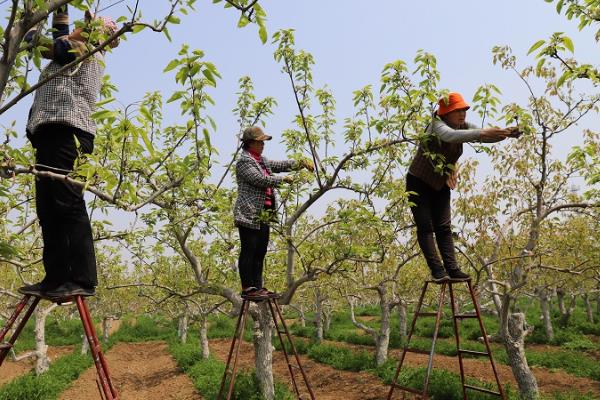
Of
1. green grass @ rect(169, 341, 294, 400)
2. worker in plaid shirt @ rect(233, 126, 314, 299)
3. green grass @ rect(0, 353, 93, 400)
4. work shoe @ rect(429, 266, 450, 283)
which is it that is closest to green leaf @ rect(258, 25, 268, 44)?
worker in plaid shirt @ rect(233, 126, 314, 299)

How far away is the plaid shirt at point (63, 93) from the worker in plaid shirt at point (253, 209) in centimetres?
207

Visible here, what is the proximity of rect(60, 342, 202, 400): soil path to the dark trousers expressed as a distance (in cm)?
873

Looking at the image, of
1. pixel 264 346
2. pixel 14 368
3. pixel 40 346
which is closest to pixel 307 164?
pixel 264 346

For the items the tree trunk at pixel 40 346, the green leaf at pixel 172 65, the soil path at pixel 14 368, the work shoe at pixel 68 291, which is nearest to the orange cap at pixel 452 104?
the green leaf at pixel 172 65

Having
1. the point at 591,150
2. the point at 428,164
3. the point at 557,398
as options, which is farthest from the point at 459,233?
the point at 557,398

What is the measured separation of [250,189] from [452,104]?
2475 millimetres

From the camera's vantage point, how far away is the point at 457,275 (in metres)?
4.87

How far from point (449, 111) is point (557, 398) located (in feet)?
27.7

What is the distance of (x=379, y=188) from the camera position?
6.37 m

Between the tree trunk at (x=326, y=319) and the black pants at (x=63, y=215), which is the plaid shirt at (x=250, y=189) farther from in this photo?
the tree trunk at (x=326, y=319)

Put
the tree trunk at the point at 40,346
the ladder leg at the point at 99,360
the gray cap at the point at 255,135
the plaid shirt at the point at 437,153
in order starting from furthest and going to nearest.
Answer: the tree trunk at the point at 40,346 < the gray cap at the point at 255,135 < the plaid shirt at the point at 437,153 < the ladder leg at the point at 99,360

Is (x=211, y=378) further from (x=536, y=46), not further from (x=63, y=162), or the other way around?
(x=536, y=46)

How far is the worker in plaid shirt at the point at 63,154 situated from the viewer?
9.70 feet

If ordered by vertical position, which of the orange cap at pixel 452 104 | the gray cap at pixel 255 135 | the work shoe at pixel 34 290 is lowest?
the work shoe at pixel 34 290
